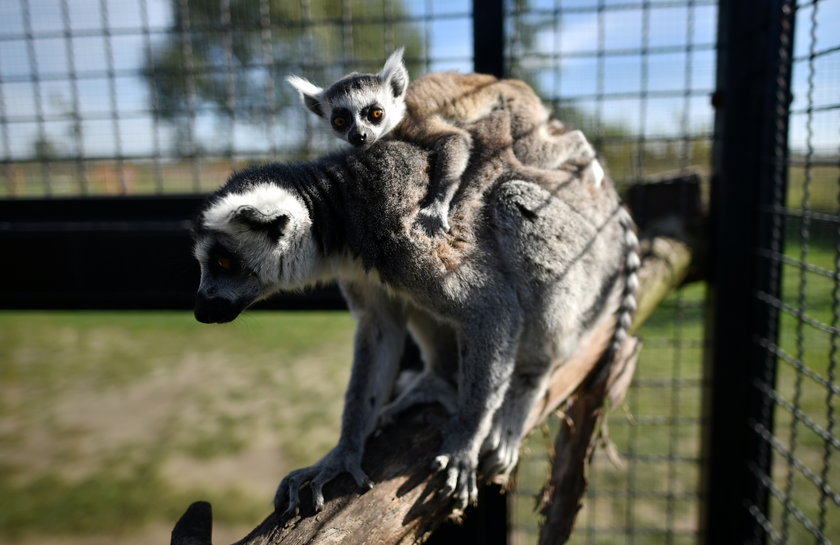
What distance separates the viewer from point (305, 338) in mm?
8242

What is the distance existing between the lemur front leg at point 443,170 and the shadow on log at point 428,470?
28.2 inches

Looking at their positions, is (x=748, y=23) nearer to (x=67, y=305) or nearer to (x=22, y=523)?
(x=67, y=305)

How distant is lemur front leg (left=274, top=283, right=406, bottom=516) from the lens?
5.65ft

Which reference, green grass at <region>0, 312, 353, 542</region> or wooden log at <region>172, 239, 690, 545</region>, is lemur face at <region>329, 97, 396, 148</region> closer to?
green grass at <region>0, 312, 353, 542</region>

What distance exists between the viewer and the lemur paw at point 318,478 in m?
1.57

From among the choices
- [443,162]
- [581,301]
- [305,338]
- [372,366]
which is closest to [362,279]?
[372,366]

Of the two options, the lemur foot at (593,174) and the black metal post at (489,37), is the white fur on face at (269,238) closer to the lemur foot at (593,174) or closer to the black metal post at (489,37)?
the lemur foot at (593,174)

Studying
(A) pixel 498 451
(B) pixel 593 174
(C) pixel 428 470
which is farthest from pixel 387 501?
(B) pixel 593 174

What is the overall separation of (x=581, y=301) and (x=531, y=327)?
0.27 m

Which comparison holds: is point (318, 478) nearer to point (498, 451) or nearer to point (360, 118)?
point (498, 451)

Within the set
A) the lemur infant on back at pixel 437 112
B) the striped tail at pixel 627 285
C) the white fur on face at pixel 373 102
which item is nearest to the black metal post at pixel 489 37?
the lemur infant on back at pixel 437 112

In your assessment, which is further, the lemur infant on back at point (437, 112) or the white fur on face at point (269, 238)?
the lemur infant on back at point (437, 112)

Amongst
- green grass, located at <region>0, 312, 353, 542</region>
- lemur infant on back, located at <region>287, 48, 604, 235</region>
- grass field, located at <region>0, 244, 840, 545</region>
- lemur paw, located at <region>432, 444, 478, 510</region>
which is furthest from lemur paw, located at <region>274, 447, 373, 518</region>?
lemur infant on back, located at <region>287, 48, 604, 235</region>

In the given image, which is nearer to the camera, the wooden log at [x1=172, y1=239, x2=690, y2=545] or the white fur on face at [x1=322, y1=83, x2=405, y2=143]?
the wooden log at [x1=172, y1=239, x2=690, y2=545]
